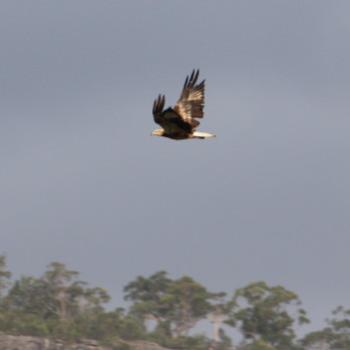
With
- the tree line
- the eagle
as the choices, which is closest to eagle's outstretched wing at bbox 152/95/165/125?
the eagle

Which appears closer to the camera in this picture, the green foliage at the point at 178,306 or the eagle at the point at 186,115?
the eagle at the point at 186,115

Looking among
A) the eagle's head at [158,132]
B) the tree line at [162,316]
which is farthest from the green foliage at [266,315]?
the eagle's head at [158,132]

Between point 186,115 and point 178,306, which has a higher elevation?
point 178,306

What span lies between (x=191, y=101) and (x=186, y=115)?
357 mm

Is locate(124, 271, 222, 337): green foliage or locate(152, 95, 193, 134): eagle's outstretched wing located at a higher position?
locate(124, 271, 222, 337): green foliage

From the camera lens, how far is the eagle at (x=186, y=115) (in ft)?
126

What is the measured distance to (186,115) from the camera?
3884cm

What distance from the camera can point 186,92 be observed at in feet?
128

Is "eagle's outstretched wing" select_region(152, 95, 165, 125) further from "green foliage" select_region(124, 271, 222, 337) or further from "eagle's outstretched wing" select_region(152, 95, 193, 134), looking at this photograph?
"green foliage" select_region(124, 271, 222, 337)

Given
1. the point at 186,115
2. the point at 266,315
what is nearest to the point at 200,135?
the point at 186,115

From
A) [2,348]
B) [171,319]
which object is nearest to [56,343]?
[2,348]

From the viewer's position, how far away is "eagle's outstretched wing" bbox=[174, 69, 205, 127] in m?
38.8

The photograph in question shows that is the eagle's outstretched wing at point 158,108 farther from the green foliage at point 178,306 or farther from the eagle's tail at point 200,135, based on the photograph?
the green foliage at point 178,306

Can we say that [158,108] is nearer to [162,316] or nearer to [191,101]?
[191,101]
